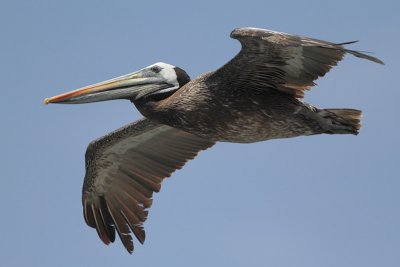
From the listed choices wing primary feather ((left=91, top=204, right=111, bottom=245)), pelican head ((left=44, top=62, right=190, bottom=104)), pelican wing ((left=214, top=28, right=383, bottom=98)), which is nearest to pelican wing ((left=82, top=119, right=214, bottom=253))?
wing primary feather ((left=91, top=204, right=111, bottom=245))

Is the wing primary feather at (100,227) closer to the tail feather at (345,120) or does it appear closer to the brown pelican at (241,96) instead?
the brown pelican at (241,96)

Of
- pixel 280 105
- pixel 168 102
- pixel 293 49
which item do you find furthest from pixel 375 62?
pixel 168 102

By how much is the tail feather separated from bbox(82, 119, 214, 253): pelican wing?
300 centimetres

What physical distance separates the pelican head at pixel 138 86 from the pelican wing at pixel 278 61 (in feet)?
3.77

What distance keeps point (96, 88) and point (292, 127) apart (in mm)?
2985

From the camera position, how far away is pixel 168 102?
40.7 feet

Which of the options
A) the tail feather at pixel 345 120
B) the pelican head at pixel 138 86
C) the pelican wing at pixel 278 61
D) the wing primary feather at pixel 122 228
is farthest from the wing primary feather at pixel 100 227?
the tail feather at pixel 345 120

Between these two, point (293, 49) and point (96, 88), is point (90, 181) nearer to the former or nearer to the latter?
point (96, 88)

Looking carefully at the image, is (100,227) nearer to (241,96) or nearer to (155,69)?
(155,69)

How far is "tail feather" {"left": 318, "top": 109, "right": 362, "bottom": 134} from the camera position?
12273 millimetres

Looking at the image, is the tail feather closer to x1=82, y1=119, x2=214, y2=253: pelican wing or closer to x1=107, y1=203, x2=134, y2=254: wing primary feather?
x1=82, y1=119, x2=214, y2=253: pelican wing

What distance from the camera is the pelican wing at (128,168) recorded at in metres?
14.4

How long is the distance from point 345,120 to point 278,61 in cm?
138

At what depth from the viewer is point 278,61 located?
11.8m
